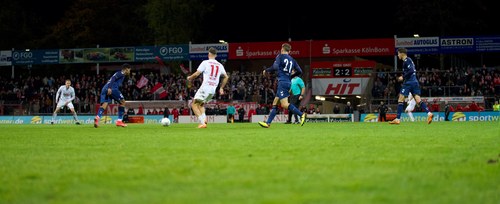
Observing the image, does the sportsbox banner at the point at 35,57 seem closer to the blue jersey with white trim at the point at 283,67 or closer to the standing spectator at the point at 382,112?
the standing spectator at the point at 382,112

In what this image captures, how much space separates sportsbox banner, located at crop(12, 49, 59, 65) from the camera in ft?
174

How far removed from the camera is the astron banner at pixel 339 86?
41.4 m

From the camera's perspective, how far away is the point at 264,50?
48.2 m

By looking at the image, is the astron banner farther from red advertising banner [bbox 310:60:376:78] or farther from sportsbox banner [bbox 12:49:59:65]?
sportsbox banner [bbox 12:49:59:65]

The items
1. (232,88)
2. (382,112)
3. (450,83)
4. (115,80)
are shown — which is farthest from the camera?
(232,88)

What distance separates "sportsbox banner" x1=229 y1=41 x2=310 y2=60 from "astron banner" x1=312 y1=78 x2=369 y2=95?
5.87 metres

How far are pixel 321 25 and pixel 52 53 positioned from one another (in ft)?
92.9

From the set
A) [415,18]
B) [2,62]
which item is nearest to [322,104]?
[415,18]

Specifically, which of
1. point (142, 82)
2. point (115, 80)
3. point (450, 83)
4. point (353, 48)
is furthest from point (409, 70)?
point (142, 82)

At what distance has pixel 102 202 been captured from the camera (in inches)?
154

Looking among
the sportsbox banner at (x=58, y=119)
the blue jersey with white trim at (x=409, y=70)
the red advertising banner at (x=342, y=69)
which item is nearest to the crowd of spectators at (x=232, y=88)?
the red advertising banner at (x=342, y=69)

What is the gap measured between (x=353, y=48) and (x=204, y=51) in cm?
1216

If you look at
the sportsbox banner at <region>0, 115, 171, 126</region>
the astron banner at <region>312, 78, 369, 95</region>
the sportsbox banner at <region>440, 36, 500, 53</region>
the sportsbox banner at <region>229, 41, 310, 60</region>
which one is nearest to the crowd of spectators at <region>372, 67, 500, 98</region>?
the astron banner at <region>312, 78, 369, 95</region>

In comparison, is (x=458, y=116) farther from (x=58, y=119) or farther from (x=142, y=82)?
(x=58, y=119)
